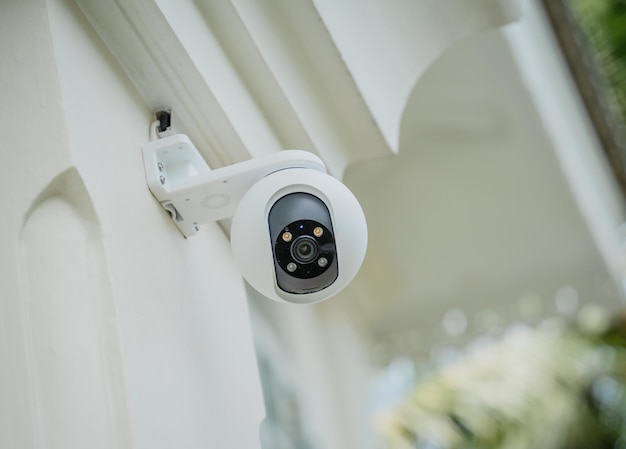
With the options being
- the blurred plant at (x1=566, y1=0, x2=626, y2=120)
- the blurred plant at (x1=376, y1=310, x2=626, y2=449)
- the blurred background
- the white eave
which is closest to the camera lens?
the white eave

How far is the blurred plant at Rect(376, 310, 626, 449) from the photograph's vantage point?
455cm

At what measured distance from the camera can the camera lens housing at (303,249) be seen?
50.6 inches

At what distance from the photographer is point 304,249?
1.29 metres

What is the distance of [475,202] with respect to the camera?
2842 millimetres

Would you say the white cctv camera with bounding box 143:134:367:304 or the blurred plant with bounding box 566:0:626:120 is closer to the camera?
the white cctv camera with bounding box 143:134:367:304

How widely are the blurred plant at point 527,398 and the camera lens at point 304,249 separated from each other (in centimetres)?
301

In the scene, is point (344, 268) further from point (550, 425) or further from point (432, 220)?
point (550, 425)

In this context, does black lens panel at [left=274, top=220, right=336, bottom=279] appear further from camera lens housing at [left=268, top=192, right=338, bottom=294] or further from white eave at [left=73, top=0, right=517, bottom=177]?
white eave at [left=73, top=0, right=517, bottom=177]

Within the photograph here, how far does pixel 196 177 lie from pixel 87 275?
24cm

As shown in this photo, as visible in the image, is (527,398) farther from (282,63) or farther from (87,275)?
(87,275)

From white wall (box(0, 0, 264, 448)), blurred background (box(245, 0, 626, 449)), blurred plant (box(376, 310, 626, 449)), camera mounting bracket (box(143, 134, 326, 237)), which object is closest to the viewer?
white wall (box(0, 0, 264, 448))

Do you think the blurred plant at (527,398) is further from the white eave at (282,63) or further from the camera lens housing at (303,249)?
the camera lens housing at (303,249)

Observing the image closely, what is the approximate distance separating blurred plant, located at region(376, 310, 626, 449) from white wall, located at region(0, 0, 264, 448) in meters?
2.84

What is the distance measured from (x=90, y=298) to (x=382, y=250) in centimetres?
175
